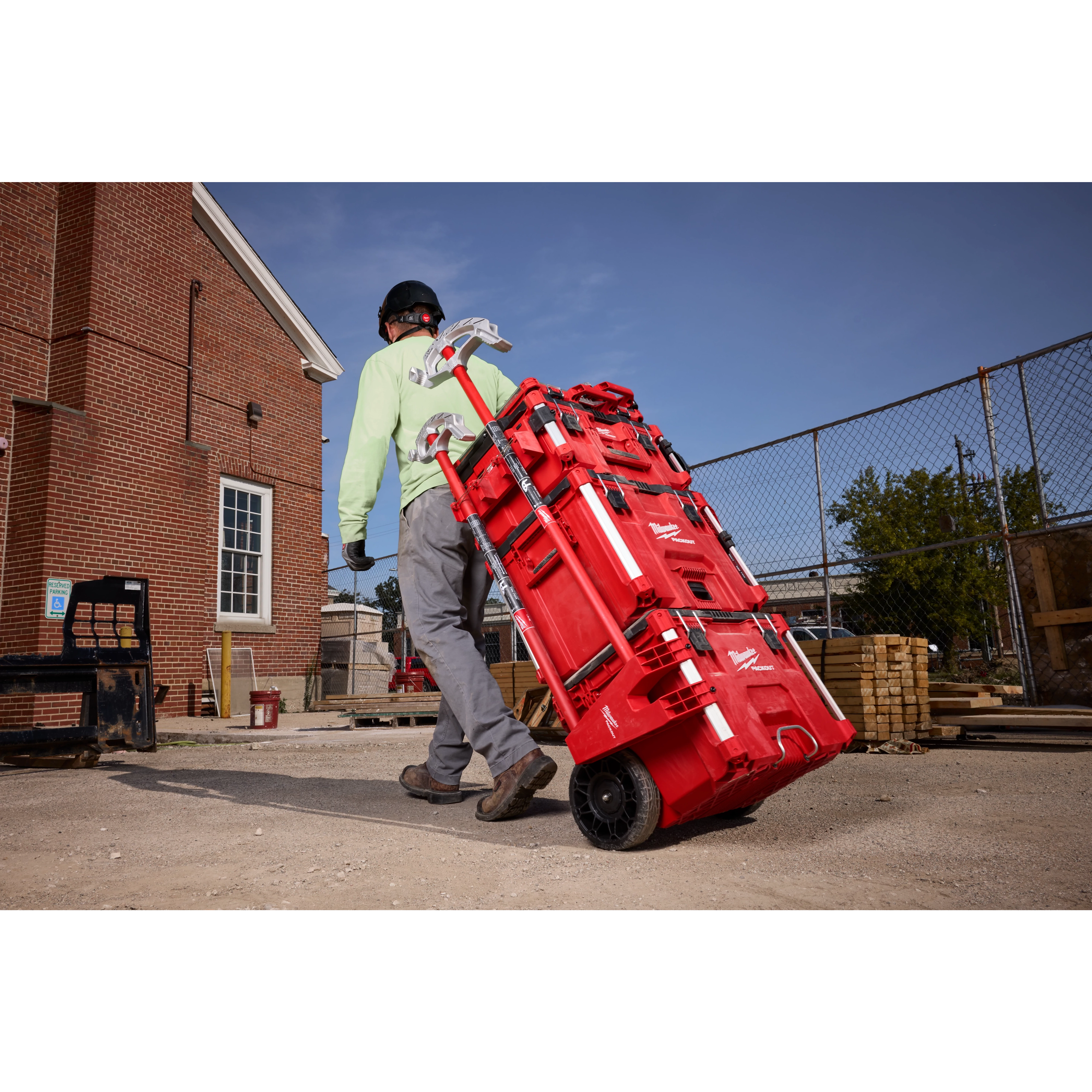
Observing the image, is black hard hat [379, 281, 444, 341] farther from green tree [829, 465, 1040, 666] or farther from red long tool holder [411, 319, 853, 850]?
green tree [829, 465, 1040, 666]

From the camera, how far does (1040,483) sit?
21.9ft

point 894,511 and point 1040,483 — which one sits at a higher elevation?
point 894,511

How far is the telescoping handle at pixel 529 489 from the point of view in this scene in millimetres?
2844

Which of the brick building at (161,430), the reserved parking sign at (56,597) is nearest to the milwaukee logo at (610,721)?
the reserved parking sign at (56,597)

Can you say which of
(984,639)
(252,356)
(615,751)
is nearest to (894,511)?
(984,639)

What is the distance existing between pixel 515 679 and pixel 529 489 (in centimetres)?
623

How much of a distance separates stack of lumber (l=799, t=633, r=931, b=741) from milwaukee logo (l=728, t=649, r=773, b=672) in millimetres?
3232

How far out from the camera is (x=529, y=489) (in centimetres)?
314

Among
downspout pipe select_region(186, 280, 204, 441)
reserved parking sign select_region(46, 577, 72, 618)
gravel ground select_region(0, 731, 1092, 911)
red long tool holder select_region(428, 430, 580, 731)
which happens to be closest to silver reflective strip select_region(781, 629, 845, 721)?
gravel ground select_region(0, 731, 1092, 911)

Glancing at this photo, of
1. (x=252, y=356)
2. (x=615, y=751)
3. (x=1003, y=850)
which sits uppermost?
(x=252, y=356)

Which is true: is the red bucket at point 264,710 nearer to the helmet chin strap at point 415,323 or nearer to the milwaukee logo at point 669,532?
the helmet chin strap at point 415,323

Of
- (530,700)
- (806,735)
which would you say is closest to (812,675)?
(806,735)
